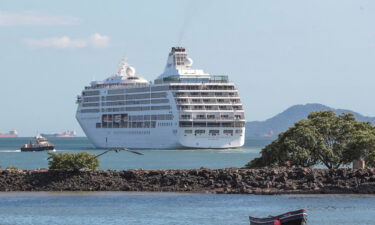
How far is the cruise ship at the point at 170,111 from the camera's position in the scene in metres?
139

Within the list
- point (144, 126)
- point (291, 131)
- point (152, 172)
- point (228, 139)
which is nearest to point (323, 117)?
point (291, 131)

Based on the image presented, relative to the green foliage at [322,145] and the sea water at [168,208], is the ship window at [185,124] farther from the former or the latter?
the sea water at [168,208]

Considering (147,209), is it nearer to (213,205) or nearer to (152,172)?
(213,205)

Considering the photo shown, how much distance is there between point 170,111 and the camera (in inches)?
5605

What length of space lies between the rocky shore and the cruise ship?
3103 inches

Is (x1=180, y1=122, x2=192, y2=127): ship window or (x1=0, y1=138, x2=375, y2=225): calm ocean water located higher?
(x1=180, y1=122, x2=192, y2=127): ship window

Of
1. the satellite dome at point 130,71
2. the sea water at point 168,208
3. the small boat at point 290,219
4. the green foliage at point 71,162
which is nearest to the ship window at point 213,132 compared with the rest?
the satellite dome at point 130,71

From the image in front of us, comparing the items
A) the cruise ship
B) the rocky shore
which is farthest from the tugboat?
the rocky shore

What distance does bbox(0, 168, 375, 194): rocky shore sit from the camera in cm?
5522

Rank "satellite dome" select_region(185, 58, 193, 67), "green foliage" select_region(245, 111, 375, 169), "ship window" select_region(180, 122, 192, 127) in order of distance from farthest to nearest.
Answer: "satellite dome" select_region(185, 58, 193, 67) → "ship window" select_region(180, 122, 192, 127) → "green foliage" select_region(245, 111, 375, 169)

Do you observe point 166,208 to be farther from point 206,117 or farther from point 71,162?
point 206,117

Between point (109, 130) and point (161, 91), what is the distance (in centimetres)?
1474

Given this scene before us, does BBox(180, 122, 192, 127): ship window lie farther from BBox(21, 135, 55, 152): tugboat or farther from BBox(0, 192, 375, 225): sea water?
BBox(0, 192, 375, 225): sea water

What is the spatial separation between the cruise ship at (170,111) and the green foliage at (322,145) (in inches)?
2959
